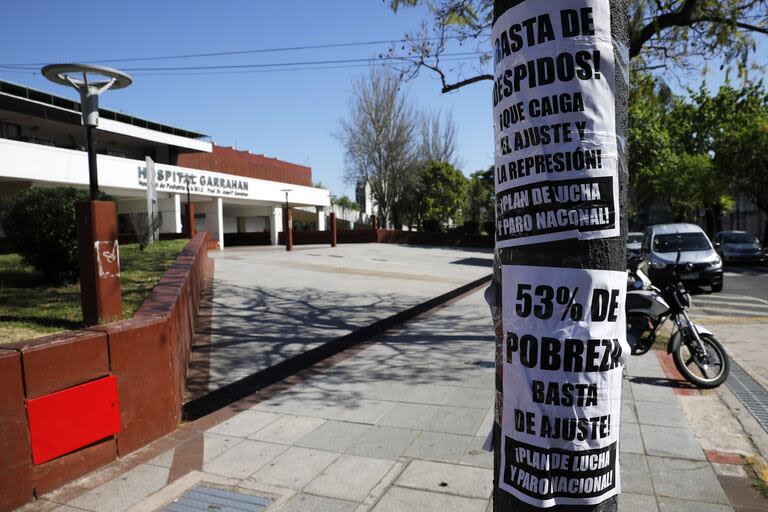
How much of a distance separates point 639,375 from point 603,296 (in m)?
4.88

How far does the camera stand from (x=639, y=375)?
6074 millimetres

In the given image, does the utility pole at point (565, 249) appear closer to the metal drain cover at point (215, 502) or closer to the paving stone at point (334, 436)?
the metal drain cover at point (215, 502)

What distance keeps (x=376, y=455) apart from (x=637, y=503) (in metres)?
1.71

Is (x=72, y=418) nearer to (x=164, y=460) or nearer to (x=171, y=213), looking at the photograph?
(x=164, y=460)

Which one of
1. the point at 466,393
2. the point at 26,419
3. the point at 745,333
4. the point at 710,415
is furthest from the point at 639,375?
the point at 26,419

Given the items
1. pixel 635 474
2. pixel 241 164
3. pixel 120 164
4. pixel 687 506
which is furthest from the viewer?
pixel 241 164

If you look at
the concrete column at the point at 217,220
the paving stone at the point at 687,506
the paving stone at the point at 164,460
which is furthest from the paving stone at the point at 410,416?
the concrete column at the point at 217,220

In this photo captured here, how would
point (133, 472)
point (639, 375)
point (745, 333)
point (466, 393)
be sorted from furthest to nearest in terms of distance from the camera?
point (745, 333)
point (639, 375)
point (466, 393)
point (133, 472)

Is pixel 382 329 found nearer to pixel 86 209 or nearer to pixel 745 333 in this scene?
pixel 86 209

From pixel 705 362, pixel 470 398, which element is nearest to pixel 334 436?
pixel 470 398

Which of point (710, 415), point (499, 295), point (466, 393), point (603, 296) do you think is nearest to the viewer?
point (603, 296)

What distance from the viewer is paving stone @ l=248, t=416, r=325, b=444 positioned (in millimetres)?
4377

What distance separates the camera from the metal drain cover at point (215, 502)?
3285 mm

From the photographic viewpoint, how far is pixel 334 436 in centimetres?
440
